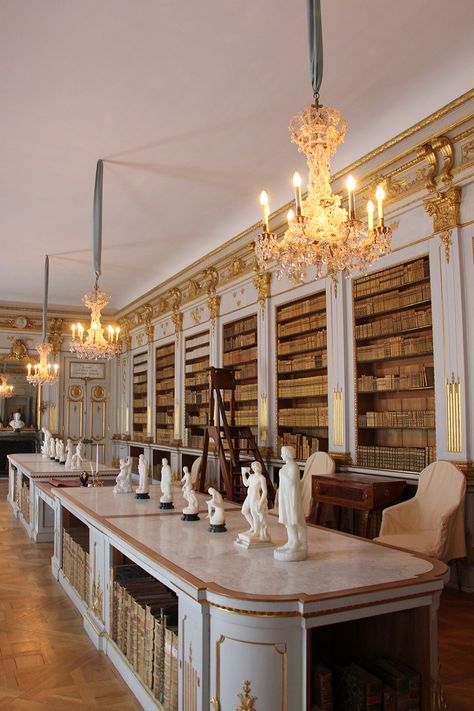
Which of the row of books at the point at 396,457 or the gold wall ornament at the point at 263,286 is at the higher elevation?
the gold wall ornament at the point at 263,286

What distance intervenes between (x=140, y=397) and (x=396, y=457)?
8821mm

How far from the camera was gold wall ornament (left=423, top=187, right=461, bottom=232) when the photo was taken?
5176mm

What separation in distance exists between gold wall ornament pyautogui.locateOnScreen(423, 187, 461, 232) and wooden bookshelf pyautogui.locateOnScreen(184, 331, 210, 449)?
5.22 metres

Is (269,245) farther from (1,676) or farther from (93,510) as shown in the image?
(1,676)

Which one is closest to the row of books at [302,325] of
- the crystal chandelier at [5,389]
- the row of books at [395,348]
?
the row of books at [395,348]

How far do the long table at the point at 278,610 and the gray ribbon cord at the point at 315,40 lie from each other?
103 inches

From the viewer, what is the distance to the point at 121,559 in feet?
11.9

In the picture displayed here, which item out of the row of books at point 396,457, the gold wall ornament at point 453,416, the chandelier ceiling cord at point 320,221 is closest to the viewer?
the chandelier ceiling cord at point 320,221

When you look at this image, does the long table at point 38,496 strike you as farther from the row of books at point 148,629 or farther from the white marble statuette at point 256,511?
the white marble statuette at point 256,511

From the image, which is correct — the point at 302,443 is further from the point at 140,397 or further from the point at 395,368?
the point at 140,397

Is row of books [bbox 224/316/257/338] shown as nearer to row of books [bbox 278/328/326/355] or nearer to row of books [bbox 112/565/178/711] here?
row of books [bbox 278/328/326/355]

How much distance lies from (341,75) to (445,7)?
96cm

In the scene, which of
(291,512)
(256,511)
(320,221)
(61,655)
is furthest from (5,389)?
(291,512)

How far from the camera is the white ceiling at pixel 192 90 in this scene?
4.10 metres
